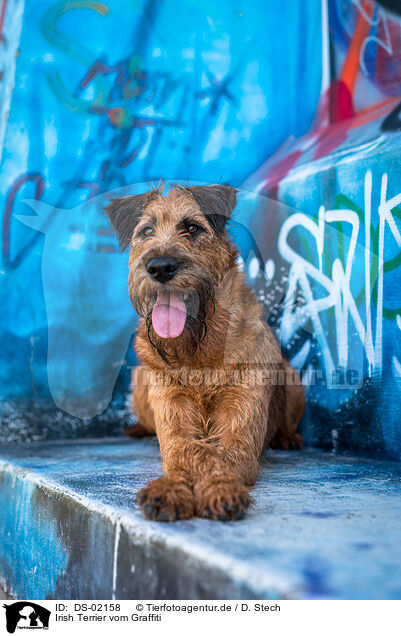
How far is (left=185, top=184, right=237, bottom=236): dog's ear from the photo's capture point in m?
3.20

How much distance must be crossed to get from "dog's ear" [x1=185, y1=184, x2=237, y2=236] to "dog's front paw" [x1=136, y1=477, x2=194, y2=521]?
159 centimetres

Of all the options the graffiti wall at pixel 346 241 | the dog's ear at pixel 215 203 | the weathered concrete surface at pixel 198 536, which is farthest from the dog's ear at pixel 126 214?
the graffiti wall at pixel 346 241

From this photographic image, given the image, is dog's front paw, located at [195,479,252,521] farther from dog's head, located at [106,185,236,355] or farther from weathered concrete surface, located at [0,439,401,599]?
dog's head, located at [106,185,236,355]

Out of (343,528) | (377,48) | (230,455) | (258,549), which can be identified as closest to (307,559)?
(258,549)

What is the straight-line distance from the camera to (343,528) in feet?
6.83

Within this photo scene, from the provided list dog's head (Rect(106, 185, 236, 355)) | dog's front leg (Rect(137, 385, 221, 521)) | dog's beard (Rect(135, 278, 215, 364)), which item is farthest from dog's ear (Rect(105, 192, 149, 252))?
dog's front leg (Rect(137, 385, 221, 521))

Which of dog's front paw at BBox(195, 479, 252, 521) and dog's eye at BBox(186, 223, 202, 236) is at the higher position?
dog's eye at BBox(186, 223, 202, 236)

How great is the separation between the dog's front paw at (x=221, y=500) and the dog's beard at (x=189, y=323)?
2.94 ft

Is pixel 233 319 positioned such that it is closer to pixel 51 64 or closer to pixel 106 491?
pixel 106 491

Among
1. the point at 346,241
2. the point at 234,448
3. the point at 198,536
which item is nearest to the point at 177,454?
the point at 234,448

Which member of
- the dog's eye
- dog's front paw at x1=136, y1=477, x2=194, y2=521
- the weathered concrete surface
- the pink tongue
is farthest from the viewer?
the dog's eye

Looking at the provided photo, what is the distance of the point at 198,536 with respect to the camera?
194 cm

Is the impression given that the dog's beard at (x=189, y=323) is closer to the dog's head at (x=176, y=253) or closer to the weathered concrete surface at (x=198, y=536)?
the dog's head at (x=176, y=253)

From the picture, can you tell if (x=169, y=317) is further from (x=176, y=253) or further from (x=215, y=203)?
(x=215, y=203)
